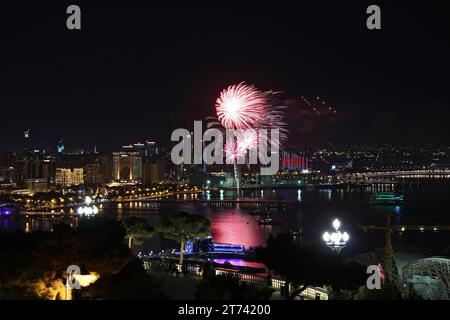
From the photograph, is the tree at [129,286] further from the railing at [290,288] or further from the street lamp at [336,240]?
the street lamp at [336,240]

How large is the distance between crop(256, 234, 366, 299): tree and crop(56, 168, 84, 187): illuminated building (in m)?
47.0

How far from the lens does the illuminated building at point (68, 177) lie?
5109cm

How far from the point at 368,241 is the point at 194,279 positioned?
11460 millimetres

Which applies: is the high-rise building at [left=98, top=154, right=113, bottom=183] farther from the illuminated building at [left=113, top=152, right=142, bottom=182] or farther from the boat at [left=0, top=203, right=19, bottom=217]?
the boat at [left=0, top=203, right=19, bottom=217]

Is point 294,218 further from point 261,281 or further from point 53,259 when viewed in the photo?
point 53,259

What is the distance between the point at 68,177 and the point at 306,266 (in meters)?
48.3

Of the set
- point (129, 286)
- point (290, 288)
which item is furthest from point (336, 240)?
point (129, 286)

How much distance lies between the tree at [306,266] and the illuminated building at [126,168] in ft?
166

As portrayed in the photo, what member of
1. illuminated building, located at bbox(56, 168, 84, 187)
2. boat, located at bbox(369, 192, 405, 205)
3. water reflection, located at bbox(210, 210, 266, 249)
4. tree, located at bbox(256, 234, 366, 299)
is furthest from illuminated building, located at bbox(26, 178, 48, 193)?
tree, located at bbox(256, 234, 366, 299)

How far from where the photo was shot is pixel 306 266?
201 inches

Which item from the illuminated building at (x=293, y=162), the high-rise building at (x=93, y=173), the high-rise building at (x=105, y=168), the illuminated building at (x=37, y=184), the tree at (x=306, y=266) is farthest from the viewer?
the illuminated building at (x=293, y=162)

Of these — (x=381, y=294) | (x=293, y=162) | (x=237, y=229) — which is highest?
(x=293, y=162)

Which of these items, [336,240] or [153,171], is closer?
[336,240]

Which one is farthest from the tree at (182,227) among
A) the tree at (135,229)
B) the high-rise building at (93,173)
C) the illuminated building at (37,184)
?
the high-rise building at (93,173)
